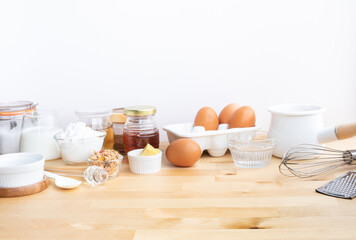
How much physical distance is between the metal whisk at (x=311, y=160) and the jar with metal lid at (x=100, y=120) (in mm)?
509

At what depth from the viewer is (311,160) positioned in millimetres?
1158

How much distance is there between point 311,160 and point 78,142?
63 cm

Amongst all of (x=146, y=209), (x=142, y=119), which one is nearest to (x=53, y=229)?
(x=146, y=209)

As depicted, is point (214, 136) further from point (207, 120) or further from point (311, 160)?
point (311, 160)

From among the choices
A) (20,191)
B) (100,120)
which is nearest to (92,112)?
(100,120)

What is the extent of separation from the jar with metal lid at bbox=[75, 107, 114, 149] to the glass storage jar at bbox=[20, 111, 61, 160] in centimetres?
9

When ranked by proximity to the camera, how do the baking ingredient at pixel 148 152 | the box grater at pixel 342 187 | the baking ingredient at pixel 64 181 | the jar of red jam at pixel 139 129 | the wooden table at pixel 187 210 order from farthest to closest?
1. the jar of red jam at pixel 139 129
2. the baking ingredient at pixel 148 152
3. the baking ingredient at pixel 64 181
4. the box grater at pixel 342 187
5. the wooden table at pixel 187 210

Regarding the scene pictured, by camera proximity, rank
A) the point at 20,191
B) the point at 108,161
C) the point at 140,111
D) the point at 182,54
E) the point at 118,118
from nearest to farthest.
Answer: the point at 20,191 → the point at 108,161 → the point at 140,111 → the point at 118,118 → the point at 182,54

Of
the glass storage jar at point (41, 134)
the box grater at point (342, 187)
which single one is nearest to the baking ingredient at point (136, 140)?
the glass storage jar at point (41, 134)

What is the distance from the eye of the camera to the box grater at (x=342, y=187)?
888mm

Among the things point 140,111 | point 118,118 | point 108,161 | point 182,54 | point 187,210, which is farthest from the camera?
point 182,54

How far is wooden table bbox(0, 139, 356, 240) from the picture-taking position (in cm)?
75

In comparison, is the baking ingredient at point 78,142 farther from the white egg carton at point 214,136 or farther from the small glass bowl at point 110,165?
the white egg carton at point 214,136

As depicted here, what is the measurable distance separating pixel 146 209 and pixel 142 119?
41 cm
